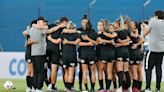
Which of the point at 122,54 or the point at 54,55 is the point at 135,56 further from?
the point at 54,55

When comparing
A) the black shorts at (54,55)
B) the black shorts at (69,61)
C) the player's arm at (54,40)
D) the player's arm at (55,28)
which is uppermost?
the player's arm at (55,28)

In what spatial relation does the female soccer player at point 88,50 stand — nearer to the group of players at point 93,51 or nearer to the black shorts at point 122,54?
the group of players at point 93,51

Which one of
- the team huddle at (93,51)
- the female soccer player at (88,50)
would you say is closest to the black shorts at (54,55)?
the team huddle at (93,51)

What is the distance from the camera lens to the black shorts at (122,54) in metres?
15.1

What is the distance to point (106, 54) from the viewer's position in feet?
49.9

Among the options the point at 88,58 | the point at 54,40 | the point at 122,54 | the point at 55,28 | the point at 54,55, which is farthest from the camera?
the point at 54,55

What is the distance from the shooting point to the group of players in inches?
589

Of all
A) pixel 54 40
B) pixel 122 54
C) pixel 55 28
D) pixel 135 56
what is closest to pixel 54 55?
pixel 54 40

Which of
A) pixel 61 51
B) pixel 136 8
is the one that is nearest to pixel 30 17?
pixel 136 8

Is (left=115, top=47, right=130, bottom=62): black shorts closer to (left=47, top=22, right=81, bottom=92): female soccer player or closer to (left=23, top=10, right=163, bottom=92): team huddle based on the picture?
(left=23, top=10, right=163, bottom=92): team huddle

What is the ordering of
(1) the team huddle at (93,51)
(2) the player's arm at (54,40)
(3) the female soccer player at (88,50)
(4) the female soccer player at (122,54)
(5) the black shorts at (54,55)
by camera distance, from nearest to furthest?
(1) the team huddle at (93,51)
(4) the female soccer player at (122,54)
(3) the female soccer player at (88,50)
(2) the player's arm at (54,40)
(5) the black shorts at (54,55)

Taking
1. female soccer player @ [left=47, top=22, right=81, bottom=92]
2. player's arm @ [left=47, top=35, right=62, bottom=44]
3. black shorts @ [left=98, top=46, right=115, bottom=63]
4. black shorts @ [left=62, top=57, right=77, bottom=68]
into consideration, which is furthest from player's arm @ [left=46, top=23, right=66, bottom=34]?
black shorts @ [left=98, top=46, right=115, bottom=63]

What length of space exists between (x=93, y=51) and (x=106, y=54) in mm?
498

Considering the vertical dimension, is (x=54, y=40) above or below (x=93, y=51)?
above
